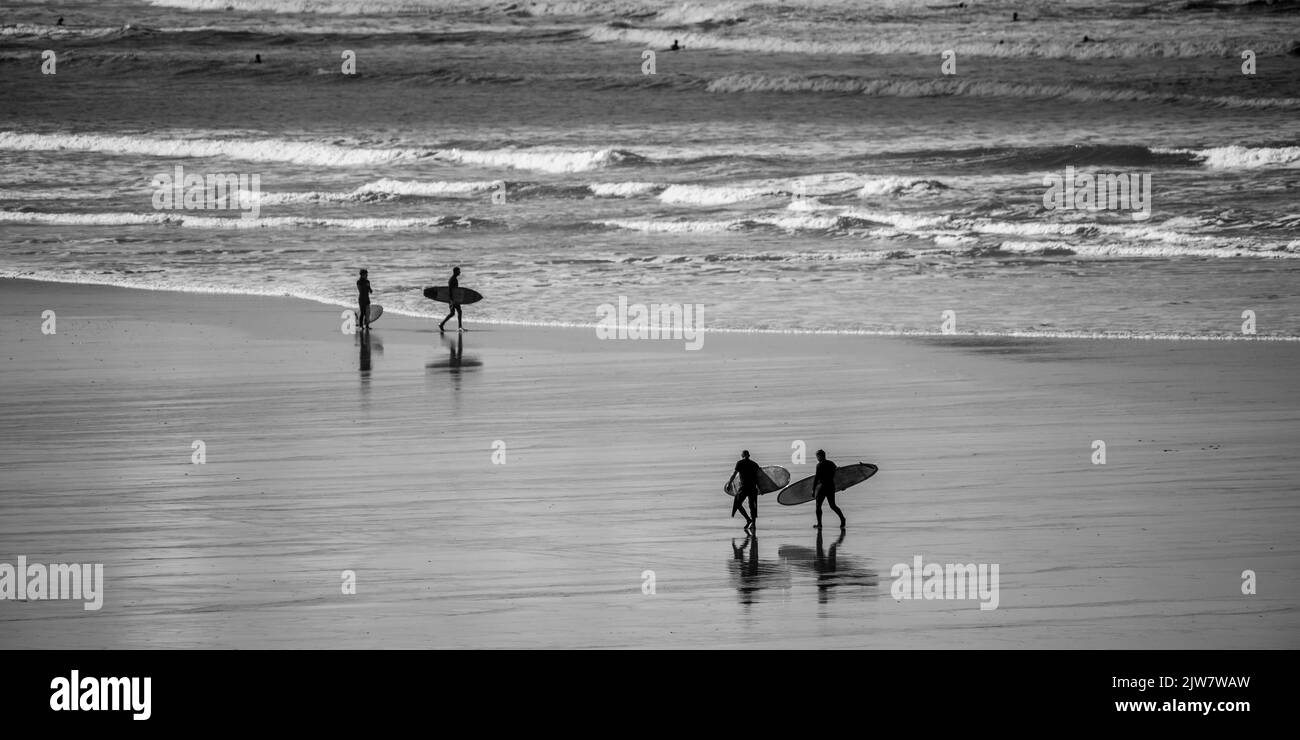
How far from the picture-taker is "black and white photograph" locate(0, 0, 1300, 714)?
41.4 feet

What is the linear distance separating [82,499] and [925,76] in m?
58.5

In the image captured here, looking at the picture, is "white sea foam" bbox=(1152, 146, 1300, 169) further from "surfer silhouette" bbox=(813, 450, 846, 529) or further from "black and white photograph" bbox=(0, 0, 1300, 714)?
"surfer silhouette" bbox=(813, 450, 846, 529)

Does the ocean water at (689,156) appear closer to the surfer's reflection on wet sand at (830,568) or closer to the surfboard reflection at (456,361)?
the surfboard reflection at (456,361)

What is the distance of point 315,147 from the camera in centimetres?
5800

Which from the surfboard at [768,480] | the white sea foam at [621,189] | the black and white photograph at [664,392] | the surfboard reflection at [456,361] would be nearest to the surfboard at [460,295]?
the black and white photograph at [664,392]

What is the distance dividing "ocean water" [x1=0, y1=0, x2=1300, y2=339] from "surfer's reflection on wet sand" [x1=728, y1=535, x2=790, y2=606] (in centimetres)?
1121

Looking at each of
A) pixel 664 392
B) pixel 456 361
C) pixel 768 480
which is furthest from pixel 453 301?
pixel 768 480

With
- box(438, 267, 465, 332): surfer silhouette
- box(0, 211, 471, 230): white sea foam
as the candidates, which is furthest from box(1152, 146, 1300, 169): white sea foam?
box(438, 267, 465, 332): surfer silhouette

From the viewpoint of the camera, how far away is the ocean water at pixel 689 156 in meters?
29.4

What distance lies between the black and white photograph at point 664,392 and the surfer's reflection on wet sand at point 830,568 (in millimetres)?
46

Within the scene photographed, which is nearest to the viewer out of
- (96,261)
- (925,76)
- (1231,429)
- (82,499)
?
(82,499)

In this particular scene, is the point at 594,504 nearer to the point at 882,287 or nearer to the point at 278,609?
the point at 278,609

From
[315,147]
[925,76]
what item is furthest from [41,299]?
[925,76]
